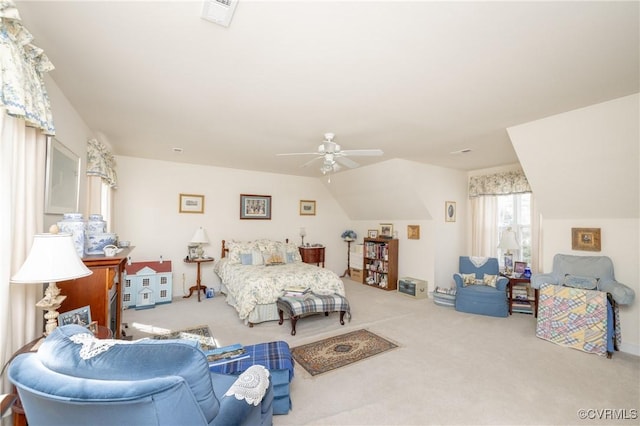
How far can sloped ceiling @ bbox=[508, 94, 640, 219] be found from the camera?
2.84 meters

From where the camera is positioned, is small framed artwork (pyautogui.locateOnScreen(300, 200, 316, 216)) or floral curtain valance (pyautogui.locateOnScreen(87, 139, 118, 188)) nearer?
floral curtain valance (pyautogui.locateOnScreen(87, 139, 118, 188))

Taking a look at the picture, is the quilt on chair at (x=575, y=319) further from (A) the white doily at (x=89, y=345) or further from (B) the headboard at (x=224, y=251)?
(B) the headboard at (x=224, y=251)

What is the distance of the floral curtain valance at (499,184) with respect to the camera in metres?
5.05

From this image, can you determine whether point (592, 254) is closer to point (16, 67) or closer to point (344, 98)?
point (344, 98)

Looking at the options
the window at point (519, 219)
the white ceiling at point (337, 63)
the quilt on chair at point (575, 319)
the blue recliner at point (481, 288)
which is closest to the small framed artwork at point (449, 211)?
the window at point (519, 219)

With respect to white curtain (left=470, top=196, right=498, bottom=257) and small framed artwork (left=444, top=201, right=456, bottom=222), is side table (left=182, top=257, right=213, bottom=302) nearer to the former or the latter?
small framed artwork (left=444, top=201, right=456, bottom=222)

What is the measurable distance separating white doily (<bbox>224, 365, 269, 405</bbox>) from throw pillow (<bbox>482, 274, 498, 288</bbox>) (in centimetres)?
442

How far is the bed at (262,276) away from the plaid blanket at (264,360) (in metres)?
1.53

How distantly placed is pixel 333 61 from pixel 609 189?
11.8 feet

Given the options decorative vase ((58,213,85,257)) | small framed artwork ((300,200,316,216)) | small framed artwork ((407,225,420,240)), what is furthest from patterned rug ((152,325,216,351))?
small framed artwork ((407,225,420,240))

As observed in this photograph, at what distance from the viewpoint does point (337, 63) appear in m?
2.10

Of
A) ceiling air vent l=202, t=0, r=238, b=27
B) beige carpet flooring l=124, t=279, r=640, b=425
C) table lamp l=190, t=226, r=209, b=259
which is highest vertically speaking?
ceiling air vent l=202, t=0, r=238, b=27

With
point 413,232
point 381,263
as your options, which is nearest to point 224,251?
point 381,263

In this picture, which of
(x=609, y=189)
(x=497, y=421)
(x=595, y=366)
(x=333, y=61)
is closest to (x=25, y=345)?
(x=333, y=61)
